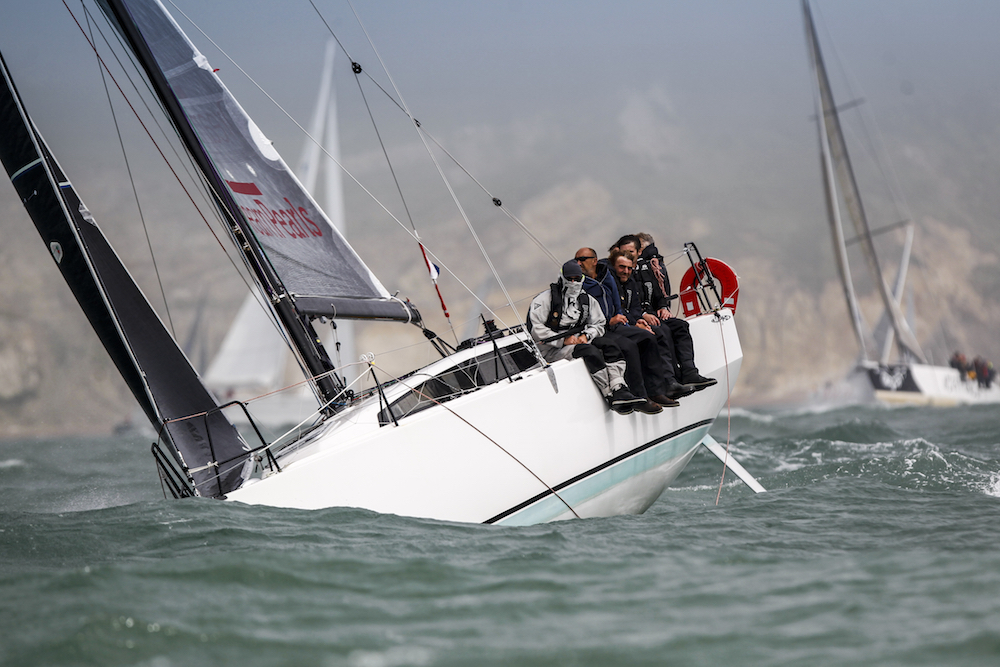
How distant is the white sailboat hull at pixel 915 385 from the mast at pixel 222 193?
27.7 metres

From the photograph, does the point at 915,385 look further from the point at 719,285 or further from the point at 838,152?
the point at 719,285

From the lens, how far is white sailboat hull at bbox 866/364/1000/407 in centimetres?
2856

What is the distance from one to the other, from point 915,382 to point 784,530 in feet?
91.0

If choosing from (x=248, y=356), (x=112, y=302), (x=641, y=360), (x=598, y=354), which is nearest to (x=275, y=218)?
(x=112, y=302)

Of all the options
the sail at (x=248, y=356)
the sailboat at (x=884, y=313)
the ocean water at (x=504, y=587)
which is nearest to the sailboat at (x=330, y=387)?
the ocean water at (x=504, y=587)

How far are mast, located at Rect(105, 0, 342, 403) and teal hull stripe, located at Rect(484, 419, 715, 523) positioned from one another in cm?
184

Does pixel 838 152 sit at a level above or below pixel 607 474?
above

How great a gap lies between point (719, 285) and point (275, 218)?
3.43 m

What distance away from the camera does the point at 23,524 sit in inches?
188

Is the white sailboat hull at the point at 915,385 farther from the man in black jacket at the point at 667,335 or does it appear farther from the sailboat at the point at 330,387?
the man in black jacket at the point at 667,335

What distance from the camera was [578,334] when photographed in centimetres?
505

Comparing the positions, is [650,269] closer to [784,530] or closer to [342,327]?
[784,530]

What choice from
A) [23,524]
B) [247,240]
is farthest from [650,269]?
[23,524]

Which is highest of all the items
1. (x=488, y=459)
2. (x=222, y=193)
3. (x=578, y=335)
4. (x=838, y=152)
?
(x=838, y=152)
